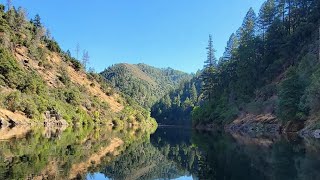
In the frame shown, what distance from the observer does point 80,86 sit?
110m

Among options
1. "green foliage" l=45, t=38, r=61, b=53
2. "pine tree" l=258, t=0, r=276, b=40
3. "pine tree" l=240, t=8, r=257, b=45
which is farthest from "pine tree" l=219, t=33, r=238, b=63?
"green foliage" l=45, t=38, r=61, b=53

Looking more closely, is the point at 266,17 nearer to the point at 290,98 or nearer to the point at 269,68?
the point at 269,68

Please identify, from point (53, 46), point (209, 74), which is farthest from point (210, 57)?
point (53, 46)

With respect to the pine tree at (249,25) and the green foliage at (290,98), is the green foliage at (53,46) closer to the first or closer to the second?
the pine tree at (249,25)

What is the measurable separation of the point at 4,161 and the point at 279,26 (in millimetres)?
84277

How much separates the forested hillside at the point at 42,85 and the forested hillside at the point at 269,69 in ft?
106

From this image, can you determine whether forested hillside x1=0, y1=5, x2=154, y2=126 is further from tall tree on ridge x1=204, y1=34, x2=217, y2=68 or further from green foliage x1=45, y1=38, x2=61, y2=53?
tall tree on ridge x1=204, y1=34, x2=217, y2=68

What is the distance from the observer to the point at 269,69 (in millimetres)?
84312

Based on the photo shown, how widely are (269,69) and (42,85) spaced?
53508mm

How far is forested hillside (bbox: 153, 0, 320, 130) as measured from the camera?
54.6 meters

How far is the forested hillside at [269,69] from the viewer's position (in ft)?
179

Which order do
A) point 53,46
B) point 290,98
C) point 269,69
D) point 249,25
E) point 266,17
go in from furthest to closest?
1. point 53,46
2. point 249,25
3. point 266,17
4. point 269,69
5. point 290,98

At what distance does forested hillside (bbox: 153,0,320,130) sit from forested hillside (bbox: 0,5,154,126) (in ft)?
106

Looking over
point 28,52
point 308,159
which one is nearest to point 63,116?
point 28,52
